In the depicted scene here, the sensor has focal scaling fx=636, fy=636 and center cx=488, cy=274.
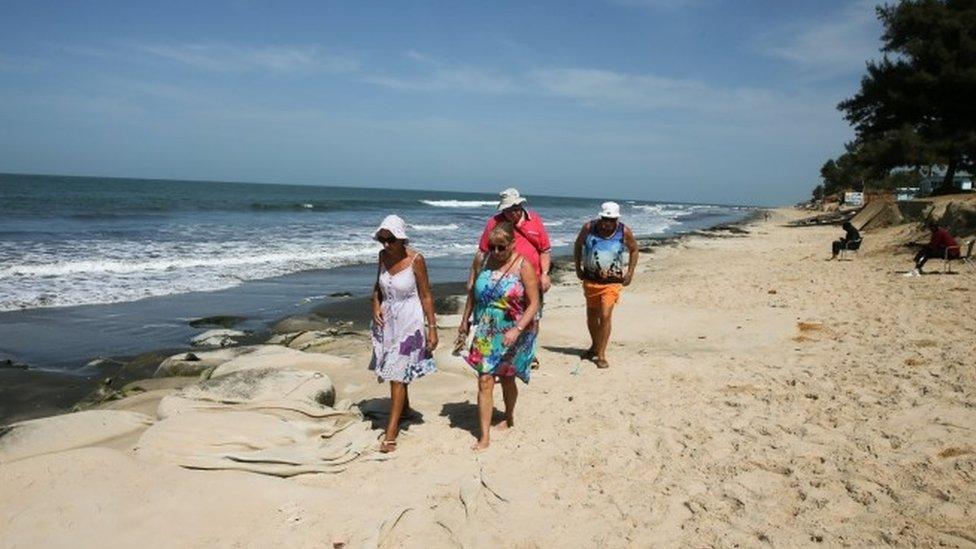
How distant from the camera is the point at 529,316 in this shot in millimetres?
4203

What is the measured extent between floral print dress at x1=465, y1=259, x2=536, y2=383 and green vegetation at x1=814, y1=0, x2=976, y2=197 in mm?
27988

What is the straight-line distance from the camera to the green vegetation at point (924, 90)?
25.7m

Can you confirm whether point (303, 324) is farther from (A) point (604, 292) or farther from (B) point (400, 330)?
(B) point (400, 330)

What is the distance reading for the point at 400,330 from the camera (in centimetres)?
436

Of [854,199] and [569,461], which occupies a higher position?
[854,199]

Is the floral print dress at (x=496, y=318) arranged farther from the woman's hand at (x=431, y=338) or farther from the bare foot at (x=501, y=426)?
the bare foot at (x=501, y=426)

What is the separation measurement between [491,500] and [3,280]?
502 inches

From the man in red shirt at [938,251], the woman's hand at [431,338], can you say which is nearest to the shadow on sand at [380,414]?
the woman's hand at [431,338]

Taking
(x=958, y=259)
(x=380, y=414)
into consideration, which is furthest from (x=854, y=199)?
(x=380, y=414)

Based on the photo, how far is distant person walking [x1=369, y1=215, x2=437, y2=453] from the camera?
14.2ft

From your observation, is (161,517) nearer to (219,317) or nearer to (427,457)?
(427,457)

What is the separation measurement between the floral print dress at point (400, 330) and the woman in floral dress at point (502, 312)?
0.39 meters

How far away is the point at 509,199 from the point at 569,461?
7.56ft

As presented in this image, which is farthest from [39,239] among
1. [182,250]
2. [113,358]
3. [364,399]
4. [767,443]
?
[767,443]
